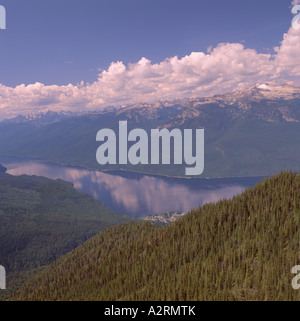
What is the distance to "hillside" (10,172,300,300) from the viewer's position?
7569 centimetres

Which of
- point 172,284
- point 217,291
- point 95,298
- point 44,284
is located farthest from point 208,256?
point 44,284

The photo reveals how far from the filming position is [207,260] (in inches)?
3880

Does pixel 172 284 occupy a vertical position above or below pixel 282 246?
below

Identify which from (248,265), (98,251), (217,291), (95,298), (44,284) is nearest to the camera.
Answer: (217,291)

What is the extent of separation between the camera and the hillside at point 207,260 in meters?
75.7

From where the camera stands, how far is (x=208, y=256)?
10688cm

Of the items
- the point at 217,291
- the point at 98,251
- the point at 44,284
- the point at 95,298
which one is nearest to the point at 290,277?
the point at 217,291

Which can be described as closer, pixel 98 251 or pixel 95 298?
pixel 95 298
